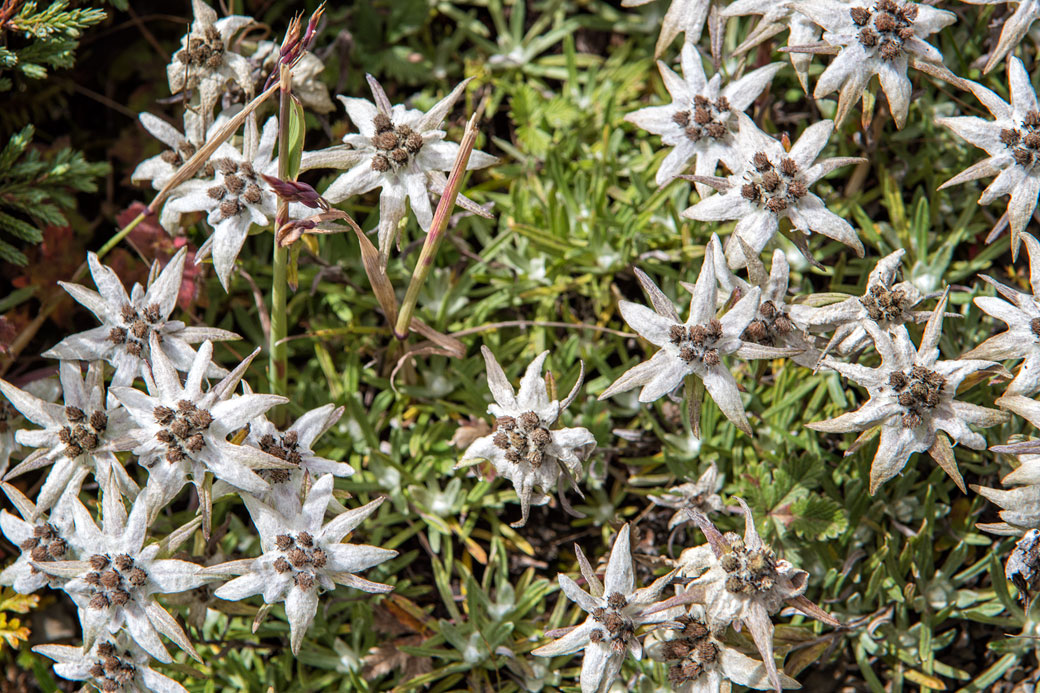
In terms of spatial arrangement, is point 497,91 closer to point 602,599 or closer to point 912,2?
point 912,2

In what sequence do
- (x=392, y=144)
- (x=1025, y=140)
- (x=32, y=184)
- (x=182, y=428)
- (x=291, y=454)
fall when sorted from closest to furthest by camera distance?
1. (x=182, y=428)
2. (x=291, y=454)
3. (x=1025, y=140)
4. (x=392, y=144)
5. (x=32, y=184)

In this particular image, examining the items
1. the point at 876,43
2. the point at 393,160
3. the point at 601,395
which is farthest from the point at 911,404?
the point at 393,160

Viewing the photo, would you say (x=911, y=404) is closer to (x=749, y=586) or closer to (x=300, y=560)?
(x=749, y=586)

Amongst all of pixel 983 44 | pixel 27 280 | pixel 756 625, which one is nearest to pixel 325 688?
pixel 756 625

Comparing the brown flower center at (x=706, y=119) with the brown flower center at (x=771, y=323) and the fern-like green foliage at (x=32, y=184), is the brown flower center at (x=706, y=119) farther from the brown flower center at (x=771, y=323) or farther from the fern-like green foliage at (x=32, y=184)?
the fern-like green foliage at (x=32, y=184)

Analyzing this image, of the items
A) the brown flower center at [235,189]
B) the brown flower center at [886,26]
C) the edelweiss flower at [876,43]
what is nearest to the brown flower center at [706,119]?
the edelweiss flower at [876,43]

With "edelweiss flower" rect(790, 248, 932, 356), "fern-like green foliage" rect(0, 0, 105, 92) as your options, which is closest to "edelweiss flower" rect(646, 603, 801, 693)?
"edelweiss flower" rect(790, 248, 932, 356)
